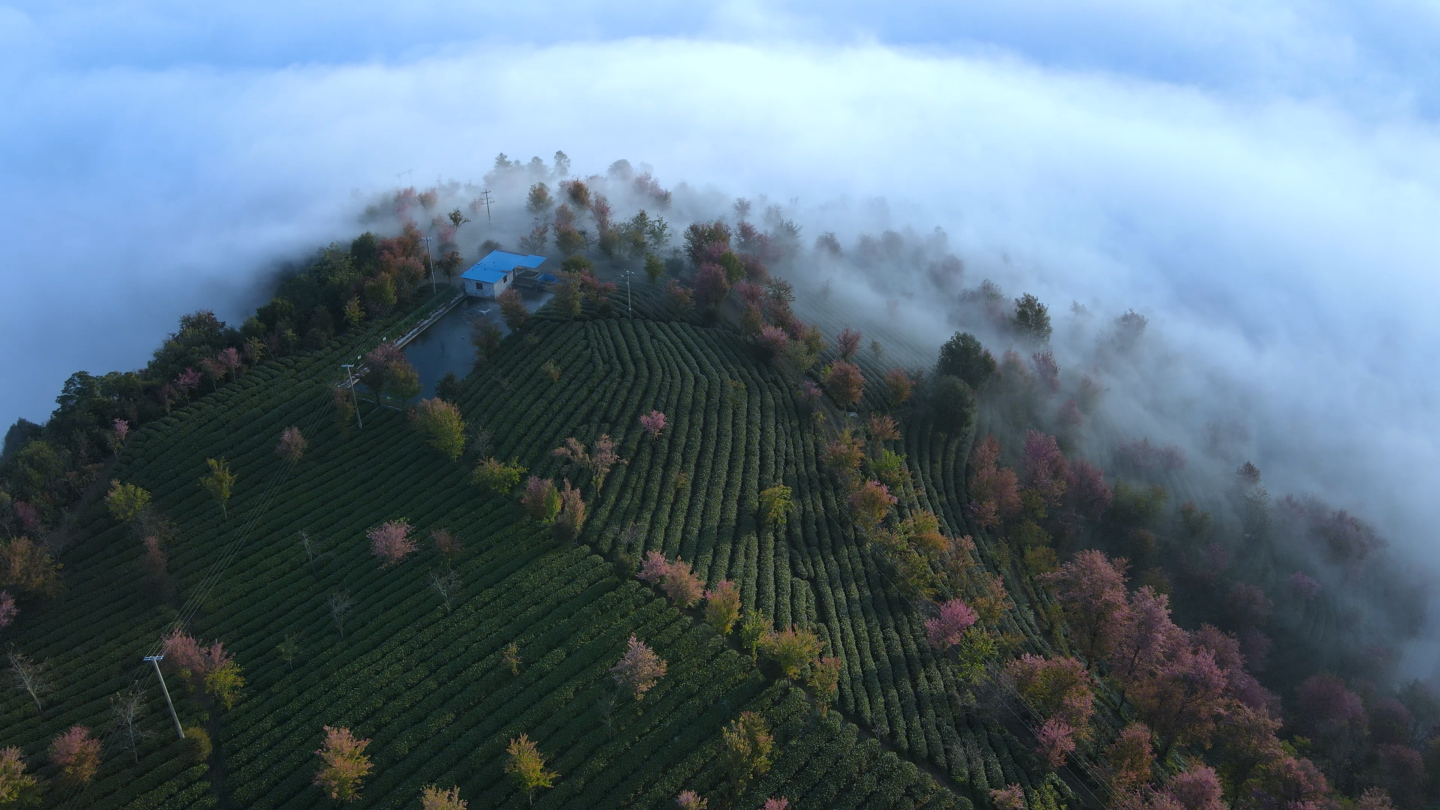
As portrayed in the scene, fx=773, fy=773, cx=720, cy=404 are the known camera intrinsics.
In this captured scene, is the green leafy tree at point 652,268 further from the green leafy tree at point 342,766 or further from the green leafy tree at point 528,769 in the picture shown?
the green leafy tree at point 342,766

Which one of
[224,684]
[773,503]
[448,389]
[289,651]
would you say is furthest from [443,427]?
[773,503]

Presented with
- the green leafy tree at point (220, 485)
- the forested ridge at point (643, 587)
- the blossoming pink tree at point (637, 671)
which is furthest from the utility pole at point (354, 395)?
the blossoming pink tree at point (637, 671)

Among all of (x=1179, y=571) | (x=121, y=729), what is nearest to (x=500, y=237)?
(x=121, y=729)

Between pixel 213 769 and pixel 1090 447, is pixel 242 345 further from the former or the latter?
pixel 1090 447

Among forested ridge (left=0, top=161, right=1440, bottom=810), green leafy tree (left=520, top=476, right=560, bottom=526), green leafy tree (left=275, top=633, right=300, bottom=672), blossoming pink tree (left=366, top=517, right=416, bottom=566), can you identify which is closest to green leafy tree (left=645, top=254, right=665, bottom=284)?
forested ridge (left=0, top=161, right=1440, bottom=810)

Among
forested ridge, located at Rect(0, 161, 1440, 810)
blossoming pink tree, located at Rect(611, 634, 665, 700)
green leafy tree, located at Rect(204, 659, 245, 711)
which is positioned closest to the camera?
forested ridge, located at Rect(0, 161, 1440, 810)

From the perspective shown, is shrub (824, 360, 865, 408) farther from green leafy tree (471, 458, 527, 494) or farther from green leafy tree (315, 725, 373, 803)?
green leafy tree (315, 725, 373, 803)
